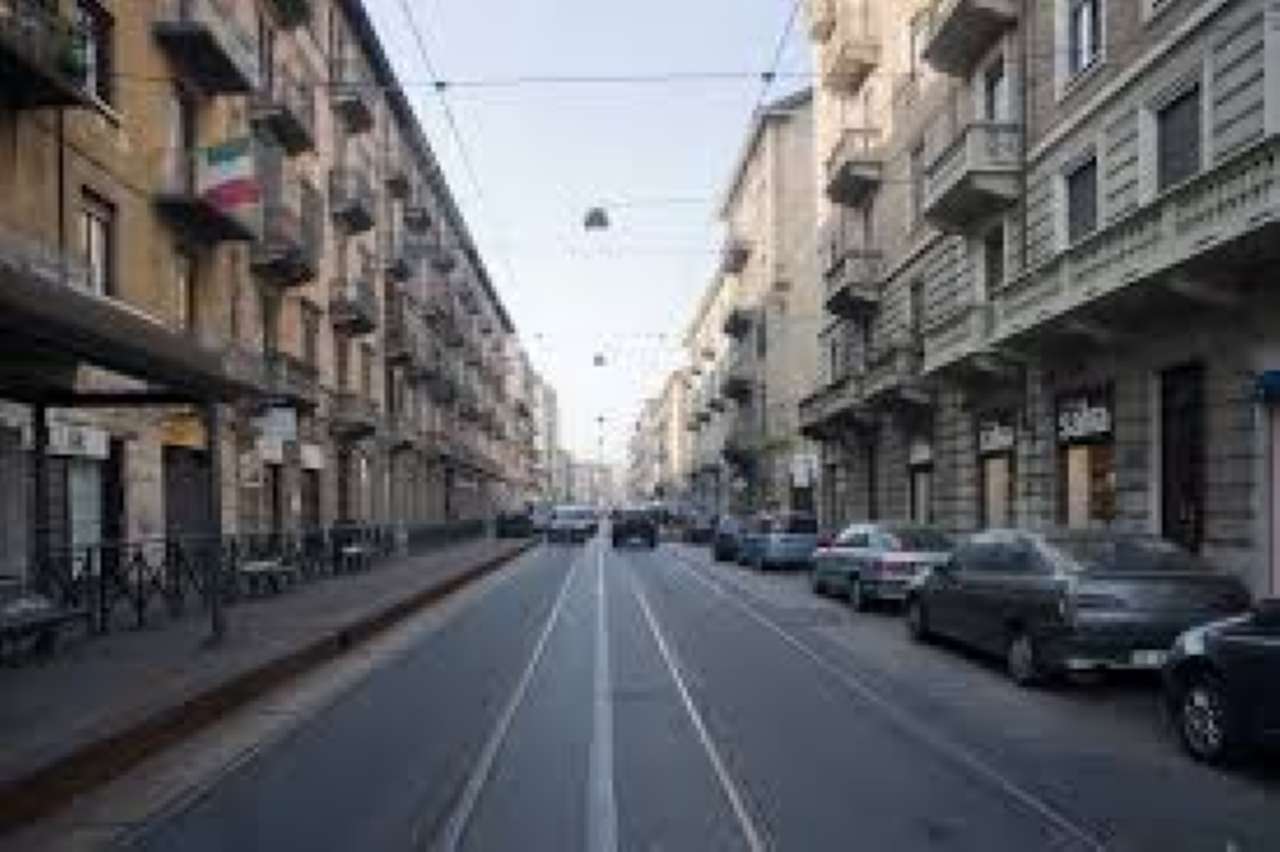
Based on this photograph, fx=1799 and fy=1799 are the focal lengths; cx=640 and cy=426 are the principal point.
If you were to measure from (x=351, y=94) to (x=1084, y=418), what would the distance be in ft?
94.4

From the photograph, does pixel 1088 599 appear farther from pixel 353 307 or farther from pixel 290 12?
pixel 353 307

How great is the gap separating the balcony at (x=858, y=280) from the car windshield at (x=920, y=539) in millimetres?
20090

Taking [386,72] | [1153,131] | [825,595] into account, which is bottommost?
[825,595]

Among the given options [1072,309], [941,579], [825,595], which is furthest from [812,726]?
[825,595]

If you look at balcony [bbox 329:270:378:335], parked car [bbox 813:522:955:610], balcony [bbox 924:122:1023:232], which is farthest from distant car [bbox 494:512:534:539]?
parked car [bbox 813:522:955:610]

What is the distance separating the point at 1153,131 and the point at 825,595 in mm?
10663

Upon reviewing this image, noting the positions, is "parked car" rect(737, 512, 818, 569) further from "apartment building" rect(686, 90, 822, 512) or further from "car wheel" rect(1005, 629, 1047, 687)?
"car wheel" rect(1005, 629, 1047, 687)

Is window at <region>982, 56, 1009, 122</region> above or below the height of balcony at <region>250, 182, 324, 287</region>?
above

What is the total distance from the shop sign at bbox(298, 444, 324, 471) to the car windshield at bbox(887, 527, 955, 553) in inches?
826

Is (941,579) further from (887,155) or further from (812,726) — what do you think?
(887,155)

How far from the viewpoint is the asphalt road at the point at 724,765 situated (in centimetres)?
915

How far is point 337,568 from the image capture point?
38812 millimetres

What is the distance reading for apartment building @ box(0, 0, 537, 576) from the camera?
1931 cm

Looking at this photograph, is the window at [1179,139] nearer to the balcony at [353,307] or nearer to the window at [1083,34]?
the window at [1083,34]
